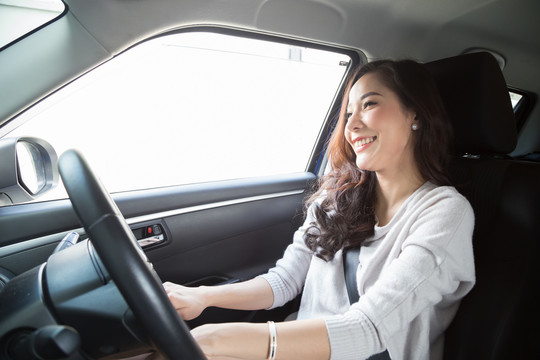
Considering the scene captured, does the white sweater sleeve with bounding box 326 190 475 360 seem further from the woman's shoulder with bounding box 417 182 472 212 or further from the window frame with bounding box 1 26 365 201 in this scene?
the window frame with bounding box 1 26 365 201

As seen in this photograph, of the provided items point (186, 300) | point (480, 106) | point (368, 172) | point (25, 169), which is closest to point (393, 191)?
point (368, 172)

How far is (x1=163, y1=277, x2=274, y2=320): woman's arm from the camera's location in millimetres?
1179

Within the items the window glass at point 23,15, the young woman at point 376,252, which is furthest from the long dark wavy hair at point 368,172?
the window glass at point 23,15

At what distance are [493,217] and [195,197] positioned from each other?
1.25m

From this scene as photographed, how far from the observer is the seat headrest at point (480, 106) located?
1311mm

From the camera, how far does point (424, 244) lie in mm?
1021

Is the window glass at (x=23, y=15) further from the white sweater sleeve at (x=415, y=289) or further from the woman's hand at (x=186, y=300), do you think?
the white sweater sleeve at (x=415, y=289)

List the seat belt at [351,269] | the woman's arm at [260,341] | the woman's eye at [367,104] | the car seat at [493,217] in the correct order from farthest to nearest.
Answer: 1. the woman's eye at [367,104]
2. the seat belt at [351,269]
3. the car seat at [493,217]
4. the woman's arm at [260,341]

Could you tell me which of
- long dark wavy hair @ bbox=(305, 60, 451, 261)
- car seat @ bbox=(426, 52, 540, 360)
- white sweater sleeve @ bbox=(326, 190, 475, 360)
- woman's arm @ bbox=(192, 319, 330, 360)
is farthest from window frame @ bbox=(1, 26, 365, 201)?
white sweater sleeve @ bbox=(326, 190, 475, 360)

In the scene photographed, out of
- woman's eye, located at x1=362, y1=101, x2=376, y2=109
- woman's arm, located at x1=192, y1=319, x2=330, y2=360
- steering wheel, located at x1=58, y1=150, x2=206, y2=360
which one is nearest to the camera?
steering wheel, located at x1=58, y1=150, x2=206, y2=360

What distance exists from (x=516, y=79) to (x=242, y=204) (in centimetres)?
200

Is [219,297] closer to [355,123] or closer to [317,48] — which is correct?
[355,123]

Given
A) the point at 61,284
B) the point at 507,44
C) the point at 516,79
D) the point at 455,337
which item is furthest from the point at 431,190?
the point at 516,79

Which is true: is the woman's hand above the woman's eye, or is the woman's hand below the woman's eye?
below
